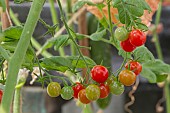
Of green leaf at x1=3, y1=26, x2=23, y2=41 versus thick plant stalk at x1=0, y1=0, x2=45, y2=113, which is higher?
green leaf at x1=3, y1=26, x2=23, y2=41

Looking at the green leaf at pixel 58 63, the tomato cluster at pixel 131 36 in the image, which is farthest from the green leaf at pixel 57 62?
the tomato cluster at pixel 131 36

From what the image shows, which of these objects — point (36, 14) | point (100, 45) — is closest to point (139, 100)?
point (100, 45)

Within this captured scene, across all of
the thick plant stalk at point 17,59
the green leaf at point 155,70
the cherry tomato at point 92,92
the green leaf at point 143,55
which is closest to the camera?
the thick plant stalk at point 17,59

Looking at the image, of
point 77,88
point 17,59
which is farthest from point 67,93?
point 17,59

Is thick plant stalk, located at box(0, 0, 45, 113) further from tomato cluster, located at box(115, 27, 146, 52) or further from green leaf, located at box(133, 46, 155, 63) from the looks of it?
green leaf, located at box(133, 46, 155, 63)

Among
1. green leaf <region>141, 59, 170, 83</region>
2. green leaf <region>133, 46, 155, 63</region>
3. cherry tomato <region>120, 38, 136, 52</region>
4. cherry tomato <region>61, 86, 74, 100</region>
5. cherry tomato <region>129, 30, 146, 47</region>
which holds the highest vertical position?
cherry tomato <region>129, 30, 146, 47</region>

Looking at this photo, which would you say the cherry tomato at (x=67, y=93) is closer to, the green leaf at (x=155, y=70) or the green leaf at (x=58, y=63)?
the green leaf at (x=58, y=63)

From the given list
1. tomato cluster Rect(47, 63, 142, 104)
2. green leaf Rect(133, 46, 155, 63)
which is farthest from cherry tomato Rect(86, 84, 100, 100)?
green leaf Rect(133, 46, 155, 63)
